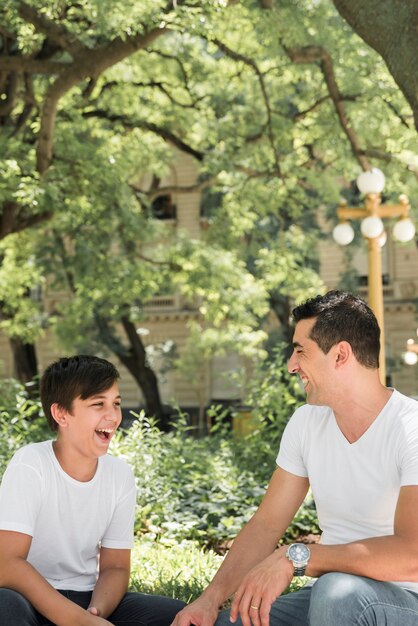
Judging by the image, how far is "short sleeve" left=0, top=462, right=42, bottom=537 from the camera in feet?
12.1

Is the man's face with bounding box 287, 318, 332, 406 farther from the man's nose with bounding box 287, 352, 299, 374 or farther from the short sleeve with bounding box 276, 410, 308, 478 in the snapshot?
the short sleeve with bounding box 276, 410, 308, 478

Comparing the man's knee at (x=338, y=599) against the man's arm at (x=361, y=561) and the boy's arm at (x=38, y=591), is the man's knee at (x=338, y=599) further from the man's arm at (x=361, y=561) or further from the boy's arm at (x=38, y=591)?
the boy's arm at (x=38, y=591)

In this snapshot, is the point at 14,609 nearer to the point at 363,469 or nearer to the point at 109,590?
the point at 109,590

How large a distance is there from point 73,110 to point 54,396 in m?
11.9

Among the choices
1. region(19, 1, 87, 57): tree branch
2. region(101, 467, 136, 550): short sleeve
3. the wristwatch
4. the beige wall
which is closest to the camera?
the wristwatch

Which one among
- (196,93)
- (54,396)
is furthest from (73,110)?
(54,396)

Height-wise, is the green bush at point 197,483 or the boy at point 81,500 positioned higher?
the boy at point 81,500


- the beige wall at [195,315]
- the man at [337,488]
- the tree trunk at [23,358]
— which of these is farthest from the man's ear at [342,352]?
the beige wall at [195,315]

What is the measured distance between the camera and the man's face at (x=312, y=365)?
351cm

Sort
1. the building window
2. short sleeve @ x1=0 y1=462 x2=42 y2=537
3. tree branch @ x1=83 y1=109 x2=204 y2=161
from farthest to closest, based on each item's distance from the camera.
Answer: the building window < tree branch @ x1=83 y1=109 x2=204 y2=161 < short sleeve @ x1=0 y1=462 x2=42 y2=537

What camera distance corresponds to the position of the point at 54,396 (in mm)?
3973

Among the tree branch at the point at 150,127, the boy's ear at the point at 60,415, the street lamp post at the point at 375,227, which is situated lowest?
the boy's ear at the point at 60,415

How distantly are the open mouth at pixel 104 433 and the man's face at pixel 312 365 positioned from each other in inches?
35.2

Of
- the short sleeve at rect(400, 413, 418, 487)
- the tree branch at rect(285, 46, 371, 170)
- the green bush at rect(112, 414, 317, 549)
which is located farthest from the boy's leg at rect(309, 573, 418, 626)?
the tree branch at rect(285, 46, 371, 170)
